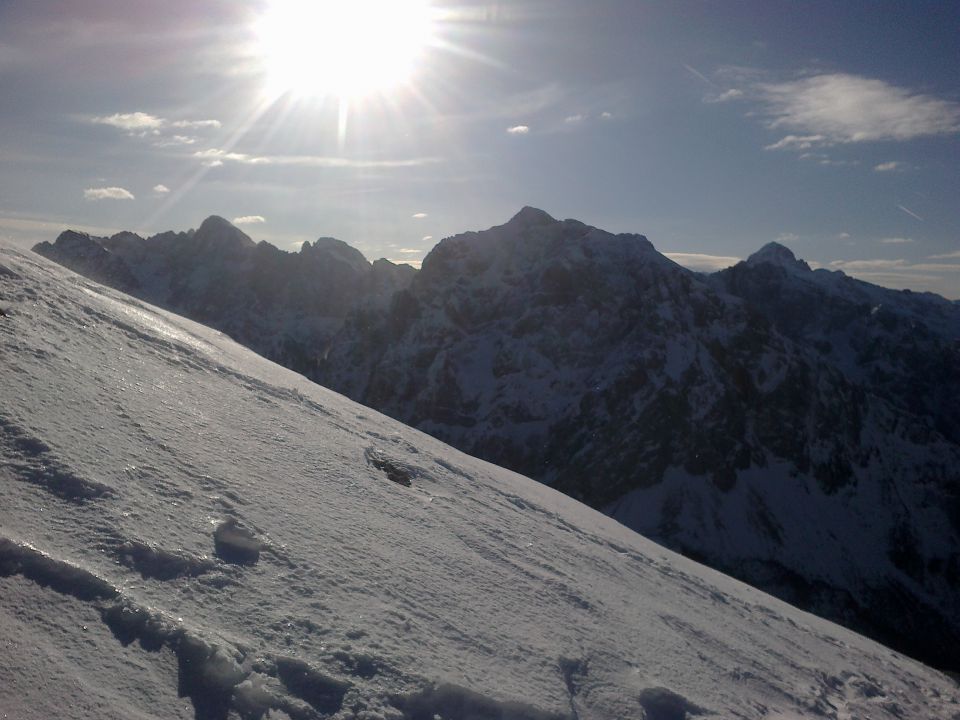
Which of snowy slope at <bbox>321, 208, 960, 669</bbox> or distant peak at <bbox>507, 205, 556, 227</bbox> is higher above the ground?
distant peak at <bbox>507, 205, 556, 227</bbox>

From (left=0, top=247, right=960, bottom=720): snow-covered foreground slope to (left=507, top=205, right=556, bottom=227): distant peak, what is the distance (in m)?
160

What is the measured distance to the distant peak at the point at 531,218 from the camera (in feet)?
550

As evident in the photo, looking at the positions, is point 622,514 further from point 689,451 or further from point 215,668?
point 215,668

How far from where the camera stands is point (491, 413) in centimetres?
14212

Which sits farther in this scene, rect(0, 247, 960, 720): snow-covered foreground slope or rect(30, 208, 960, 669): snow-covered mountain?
rect(30, 208, 960, 669): snow-covered mountain

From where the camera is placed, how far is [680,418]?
128 m

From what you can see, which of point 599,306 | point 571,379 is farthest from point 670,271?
point 571,379

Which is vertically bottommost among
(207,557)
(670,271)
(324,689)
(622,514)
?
(622,514)

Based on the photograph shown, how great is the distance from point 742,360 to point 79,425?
141754 millimetres

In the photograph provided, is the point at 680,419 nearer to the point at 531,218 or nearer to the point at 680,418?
the point at 680,418

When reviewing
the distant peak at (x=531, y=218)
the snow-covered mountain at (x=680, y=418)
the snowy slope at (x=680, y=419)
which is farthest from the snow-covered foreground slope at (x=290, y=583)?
the distant peak at (x=531, y=218)

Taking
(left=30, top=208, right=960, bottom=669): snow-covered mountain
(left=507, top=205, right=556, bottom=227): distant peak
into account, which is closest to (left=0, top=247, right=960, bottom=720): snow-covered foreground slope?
(left=30, top=208, right=960, bottom=669): snow-covered mountain

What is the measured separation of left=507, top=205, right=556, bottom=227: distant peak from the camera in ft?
550

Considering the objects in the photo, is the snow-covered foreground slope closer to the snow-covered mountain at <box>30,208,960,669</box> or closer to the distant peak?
the snow-covered mountain at <box>30,208,960,669</box>
